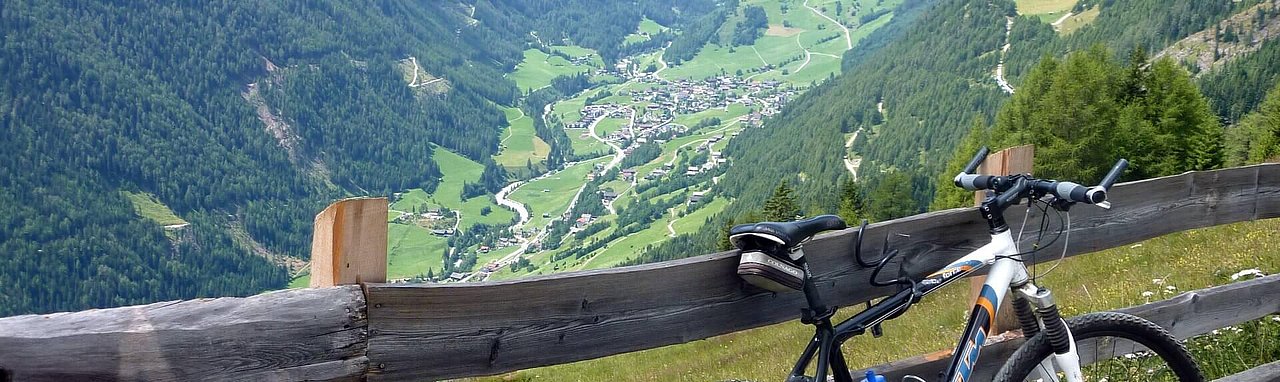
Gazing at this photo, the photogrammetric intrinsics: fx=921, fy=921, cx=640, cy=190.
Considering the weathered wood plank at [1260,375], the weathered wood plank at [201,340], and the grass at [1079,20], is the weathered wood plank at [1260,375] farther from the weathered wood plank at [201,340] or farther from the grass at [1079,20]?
the grass at [1079,20]

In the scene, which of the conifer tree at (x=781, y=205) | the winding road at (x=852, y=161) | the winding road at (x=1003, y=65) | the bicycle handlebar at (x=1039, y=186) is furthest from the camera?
the winding road at (x=1003, y=65)

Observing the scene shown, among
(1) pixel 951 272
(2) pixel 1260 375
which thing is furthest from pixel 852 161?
(1) pixel 951 272

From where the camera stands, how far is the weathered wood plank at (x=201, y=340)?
94.0 inches

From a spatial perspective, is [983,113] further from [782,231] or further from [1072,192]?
[782,231]

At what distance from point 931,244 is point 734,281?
46.0 inches

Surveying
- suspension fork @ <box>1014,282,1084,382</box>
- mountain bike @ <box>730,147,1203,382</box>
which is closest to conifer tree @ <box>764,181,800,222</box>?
mountain bike @ <box>730,147,1203,382</box>

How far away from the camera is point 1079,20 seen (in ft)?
530

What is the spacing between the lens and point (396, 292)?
2.96m

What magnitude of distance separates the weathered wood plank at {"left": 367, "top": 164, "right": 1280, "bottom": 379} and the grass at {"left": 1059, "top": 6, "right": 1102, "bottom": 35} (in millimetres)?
166260

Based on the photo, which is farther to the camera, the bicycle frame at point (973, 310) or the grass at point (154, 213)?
the grass at point (154, 213)

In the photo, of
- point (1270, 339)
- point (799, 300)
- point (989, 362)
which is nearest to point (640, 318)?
point (799, 300)

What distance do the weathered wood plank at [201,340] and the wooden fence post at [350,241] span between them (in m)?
0.06

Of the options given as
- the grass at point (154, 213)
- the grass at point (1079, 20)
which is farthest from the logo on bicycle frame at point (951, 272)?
the grass at point (154, 213)

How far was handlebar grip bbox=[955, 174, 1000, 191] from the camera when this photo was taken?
4059mm
